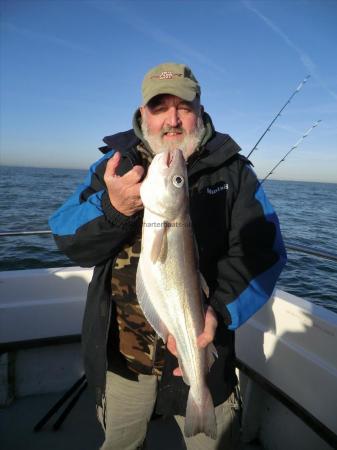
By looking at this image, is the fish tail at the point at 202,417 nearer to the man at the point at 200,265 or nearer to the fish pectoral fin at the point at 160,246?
the man at the point at 200,265

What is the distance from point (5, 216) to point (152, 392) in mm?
17802

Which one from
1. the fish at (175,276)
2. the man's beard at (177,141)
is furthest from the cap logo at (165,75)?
the fish at (175,276)

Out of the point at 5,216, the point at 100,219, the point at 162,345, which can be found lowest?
the point at 5,216

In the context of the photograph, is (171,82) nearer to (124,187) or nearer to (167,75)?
(167,75)

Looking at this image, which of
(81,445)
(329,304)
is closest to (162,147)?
(81,445)

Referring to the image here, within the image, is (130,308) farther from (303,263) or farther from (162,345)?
(303,263)

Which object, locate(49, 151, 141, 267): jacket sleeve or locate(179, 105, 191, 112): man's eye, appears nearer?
locate(49, 151, 141, 267): jacket sleeve

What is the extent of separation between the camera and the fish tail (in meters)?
2.28

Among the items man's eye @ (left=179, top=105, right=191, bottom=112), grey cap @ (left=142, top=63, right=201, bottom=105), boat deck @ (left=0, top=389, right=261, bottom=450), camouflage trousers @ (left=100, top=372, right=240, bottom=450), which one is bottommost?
boat deck @ (left=0, top=389, right=261, bottom=450)

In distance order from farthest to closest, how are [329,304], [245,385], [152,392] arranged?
[329,304]
[245,385]
[152,392]

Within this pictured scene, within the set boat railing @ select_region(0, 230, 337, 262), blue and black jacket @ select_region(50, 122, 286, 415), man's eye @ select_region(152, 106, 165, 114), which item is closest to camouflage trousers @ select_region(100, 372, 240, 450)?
blue and black jacket @ select_region(50, 122, 286, 415)

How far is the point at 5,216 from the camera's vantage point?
18094 millimetres

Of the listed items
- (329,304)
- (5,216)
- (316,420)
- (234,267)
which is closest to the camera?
(234,267)

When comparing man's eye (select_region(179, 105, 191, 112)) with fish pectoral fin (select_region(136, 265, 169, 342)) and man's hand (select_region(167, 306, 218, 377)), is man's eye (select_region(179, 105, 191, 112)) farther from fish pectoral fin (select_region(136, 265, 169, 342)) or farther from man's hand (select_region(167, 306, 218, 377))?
man's hand (select_region(167, 306, 218, 377))
